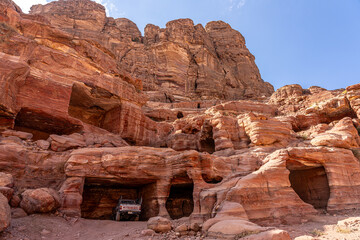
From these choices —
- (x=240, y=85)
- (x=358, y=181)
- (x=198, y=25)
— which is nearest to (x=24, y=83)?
(x=358, y=181)

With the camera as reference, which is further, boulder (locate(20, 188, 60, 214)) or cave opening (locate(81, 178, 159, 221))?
cave opening (locate(81, 178, 159, 221))

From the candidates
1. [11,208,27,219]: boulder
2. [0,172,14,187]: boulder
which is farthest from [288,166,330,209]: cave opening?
[0,172,14,187]: boulder

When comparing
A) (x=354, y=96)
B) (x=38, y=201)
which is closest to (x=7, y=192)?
(x=38, y=201)

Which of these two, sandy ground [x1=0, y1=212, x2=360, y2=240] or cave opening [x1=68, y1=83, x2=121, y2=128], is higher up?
cave opening [x1=68, y1=83, x2=121, y2=128]

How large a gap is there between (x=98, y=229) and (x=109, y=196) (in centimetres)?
728

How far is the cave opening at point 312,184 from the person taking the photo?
53.4 feet

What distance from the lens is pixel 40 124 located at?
71.5 feet

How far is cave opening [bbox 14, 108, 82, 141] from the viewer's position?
20019 mm

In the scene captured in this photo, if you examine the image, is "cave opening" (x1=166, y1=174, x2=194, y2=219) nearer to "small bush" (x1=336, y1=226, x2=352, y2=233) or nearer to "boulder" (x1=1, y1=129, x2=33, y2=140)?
"small bush" (x1=336, y1=226, x2=352, y2=233)

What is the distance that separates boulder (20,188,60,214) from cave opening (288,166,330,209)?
1606 centimetres

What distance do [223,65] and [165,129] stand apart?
62555 mm

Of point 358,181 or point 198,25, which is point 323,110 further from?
point 198,25

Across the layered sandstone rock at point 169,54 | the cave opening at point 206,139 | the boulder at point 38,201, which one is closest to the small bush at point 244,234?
the boulder at point 38,201

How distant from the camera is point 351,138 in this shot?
18.2 metres
